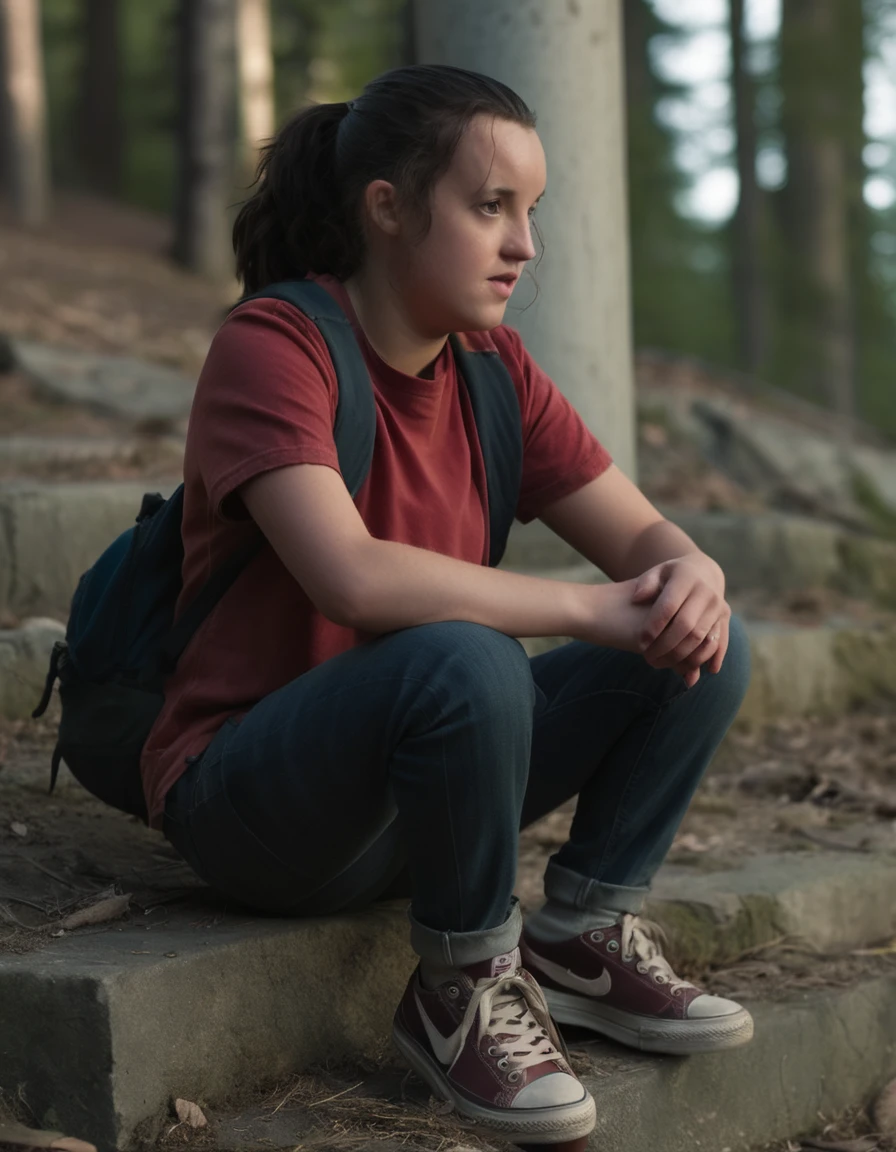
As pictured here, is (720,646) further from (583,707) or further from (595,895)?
(595,895)

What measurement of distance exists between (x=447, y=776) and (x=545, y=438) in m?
0.84

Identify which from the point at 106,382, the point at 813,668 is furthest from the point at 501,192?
the point at 106,382

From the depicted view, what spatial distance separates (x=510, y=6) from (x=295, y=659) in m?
2.42

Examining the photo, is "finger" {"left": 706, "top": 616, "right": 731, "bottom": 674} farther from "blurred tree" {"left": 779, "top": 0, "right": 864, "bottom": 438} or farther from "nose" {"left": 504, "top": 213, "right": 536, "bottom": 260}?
"blurred tree" {"left": 779, "top": 0, "right": 864, "bottom": 438}

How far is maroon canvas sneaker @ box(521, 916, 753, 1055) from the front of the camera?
2338 millimetres

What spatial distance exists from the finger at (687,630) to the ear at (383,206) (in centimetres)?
77

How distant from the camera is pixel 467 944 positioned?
2100 millimetres

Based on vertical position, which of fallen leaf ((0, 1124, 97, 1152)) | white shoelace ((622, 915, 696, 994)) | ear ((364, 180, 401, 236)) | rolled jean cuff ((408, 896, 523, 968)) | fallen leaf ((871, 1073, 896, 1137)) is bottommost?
fallen leaf ((871, 1073, 896, 1137))

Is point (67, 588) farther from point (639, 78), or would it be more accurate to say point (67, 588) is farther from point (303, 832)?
point (639, 78)

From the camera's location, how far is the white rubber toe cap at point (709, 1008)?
2.34 metres

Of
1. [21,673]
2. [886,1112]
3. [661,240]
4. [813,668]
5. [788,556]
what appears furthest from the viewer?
[661,240]

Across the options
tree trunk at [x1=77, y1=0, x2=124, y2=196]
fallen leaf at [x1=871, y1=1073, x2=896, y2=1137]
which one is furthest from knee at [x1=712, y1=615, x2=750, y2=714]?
tree trunk at [x1=77, y1=0, x2=124, y2=196]

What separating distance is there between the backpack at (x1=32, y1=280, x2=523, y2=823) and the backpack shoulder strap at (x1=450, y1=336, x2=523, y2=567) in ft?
0.06


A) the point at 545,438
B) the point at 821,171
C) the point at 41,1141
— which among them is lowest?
the point at 41,1141
